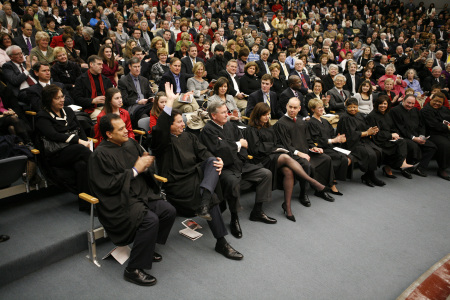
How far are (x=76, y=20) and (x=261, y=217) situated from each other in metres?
6.87

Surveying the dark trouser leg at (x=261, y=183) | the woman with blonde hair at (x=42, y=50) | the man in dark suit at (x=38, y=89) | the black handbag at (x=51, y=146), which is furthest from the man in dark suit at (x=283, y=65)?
the black handbag at (x=51, y=146)

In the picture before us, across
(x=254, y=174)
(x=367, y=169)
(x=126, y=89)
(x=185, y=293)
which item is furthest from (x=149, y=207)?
(x=367, y=169)

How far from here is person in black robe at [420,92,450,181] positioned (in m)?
5.16

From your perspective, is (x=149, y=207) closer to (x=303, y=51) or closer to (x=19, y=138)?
(x=19, y=138)

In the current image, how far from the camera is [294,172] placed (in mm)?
3695

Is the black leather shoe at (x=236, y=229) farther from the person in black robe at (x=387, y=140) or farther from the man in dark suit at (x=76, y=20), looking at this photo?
the man in dark suit at (x=76, y=20)

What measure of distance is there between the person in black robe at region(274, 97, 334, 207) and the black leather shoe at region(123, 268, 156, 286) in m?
2.17

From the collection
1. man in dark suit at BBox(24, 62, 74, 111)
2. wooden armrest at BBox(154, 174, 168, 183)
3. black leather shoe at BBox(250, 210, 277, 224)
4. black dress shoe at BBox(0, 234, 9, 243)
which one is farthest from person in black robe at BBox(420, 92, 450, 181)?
black dress shoe at BBox(0, 234, 9, 243)

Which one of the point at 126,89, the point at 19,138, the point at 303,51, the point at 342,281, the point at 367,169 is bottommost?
the point at 342,281

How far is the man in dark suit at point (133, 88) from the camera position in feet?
15.0

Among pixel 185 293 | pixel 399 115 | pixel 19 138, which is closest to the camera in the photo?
pixel 185 293

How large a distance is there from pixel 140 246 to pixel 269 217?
1.56m

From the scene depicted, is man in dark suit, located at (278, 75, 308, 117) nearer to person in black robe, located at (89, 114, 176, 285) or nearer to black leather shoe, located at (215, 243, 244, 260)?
black leather shoe, located at (215, 243, 244, 260)

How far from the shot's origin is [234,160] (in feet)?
11.1
